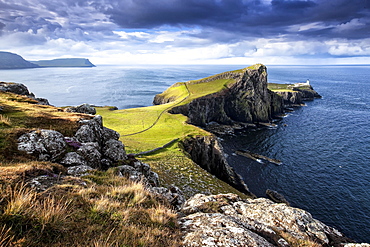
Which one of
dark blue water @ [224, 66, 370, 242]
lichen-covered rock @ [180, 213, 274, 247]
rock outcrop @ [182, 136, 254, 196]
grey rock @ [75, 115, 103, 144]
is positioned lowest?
dark blue water @ [224, 66, 370, 242]

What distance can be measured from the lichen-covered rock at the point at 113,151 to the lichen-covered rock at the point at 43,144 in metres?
3.94

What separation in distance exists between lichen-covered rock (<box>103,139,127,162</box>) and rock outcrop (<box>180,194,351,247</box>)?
8788 mm

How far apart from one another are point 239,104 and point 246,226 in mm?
124537

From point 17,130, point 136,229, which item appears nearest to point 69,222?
point 136,229

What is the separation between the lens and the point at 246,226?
8789mm

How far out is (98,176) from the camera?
1107 centimetres

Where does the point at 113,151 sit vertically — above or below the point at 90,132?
below

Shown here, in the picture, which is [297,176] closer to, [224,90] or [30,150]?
[30,150]

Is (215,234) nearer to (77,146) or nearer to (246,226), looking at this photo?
(246,226)

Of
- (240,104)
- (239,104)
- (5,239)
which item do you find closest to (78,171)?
(5,239)

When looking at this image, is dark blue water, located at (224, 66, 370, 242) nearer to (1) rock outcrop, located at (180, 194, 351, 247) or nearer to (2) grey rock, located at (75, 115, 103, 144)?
(1) rock outcrop, located at (180, 194, 351, 247)

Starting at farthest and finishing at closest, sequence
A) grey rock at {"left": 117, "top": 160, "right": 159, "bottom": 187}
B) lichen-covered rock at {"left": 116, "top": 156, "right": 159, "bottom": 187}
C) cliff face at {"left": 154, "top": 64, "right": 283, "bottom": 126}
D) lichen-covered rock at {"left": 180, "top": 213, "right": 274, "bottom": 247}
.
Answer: cliff face at {"left": 154, "top": 64, "right": 283, "bottom": 126}
lichen-covered rock at {"left": 116, "top": 156, "right": 159, "bottom": 187}
grey rock at {"left": 117, "top": 160, "right": 159, "bottom": 187}
lichen-covered rock at {"left": 180, "top": 213, "right": 274, "bottom": 247}

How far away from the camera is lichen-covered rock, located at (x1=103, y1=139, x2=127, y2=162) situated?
676 inches

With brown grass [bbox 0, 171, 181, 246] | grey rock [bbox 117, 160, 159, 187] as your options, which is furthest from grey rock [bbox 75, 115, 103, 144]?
brown grass [bbox 0, 171, 181, 246]
